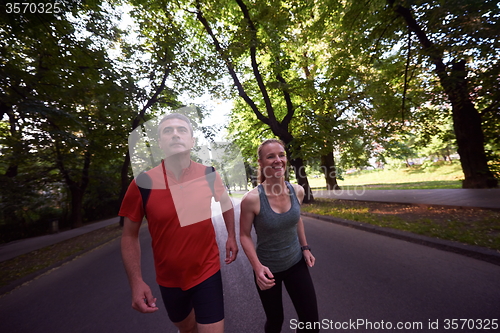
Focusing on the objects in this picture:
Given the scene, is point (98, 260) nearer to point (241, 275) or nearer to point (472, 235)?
point (241, 275)

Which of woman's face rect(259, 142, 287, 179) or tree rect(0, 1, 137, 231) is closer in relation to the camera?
woman's face rect(259, 142, 287, 179)

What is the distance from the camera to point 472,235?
459 centimetres

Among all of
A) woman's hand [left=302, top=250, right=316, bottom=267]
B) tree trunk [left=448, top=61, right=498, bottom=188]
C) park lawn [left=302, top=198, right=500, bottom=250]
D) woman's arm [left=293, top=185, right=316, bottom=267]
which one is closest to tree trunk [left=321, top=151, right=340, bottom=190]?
tree trunk [left=448, top=61, right=498, bottom=188]

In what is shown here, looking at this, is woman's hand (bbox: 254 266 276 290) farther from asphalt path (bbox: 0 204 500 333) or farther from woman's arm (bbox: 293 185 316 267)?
asphalt path (bbox: 0 204 500 333)

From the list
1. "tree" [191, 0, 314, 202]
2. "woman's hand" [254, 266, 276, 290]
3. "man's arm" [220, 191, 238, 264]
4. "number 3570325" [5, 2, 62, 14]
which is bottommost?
"woman's hand" [254, 266, 276, 290]

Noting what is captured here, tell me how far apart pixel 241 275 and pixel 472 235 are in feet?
16.1

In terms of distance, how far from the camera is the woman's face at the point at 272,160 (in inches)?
81.0

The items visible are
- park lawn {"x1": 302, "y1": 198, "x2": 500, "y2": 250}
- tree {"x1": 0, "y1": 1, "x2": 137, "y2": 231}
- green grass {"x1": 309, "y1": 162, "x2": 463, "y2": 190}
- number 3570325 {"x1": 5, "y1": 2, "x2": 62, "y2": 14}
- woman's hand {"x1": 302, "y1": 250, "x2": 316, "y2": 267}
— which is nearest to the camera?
woman's hand {"x1": 302, "y1": 250, "x2": 316, "y2": 267}

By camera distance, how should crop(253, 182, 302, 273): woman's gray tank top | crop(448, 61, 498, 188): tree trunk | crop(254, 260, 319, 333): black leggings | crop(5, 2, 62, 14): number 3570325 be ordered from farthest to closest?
crop(448, 61, 498, 188): tree trunk, crop(5, 2, 62, 14): number 3570325, crop(253, 182, 302, 273): woman's gray tank top, crop(254, 260, 319, 333): black leggings

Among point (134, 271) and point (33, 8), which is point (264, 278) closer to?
point (134, 271)

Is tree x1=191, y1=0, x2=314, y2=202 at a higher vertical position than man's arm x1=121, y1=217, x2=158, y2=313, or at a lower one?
higher

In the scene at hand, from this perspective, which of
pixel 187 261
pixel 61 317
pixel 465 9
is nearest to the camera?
pixel 187 261

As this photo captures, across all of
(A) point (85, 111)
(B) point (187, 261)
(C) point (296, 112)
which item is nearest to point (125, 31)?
(A) point (85, 111)

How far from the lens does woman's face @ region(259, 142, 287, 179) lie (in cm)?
206
